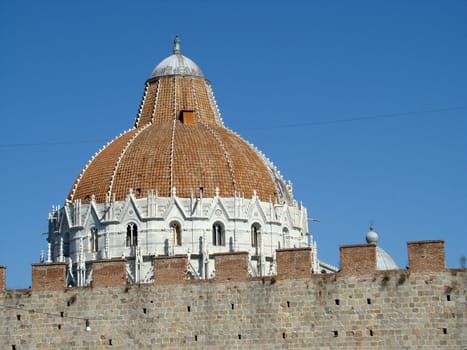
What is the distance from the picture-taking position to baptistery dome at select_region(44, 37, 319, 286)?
74438mm

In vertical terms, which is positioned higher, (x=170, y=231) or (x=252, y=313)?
(x=170, y=231)

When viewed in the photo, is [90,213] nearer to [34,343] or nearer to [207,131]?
[207,131]

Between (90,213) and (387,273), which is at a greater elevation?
(90,213)

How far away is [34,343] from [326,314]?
400 inches

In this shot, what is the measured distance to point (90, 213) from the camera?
76.7m

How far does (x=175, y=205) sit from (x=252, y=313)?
123 feet

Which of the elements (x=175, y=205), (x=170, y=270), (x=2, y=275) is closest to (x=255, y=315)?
(x=170, y=270)

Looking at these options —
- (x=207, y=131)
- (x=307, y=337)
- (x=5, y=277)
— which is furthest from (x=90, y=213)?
(x=307, y=337)

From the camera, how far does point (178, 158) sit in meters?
76.0

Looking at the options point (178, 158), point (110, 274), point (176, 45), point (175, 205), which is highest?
point (176, 45)

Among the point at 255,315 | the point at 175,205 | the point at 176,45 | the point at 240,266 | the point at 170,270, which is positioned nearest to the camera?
the point at 255,315

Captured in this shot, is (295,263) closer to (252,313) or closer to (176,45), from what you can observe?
(252,313)

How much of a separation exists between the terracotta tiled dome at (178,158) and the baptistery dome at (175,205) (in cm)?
7

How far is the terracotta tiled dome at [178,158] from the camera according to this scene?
2982 inches
